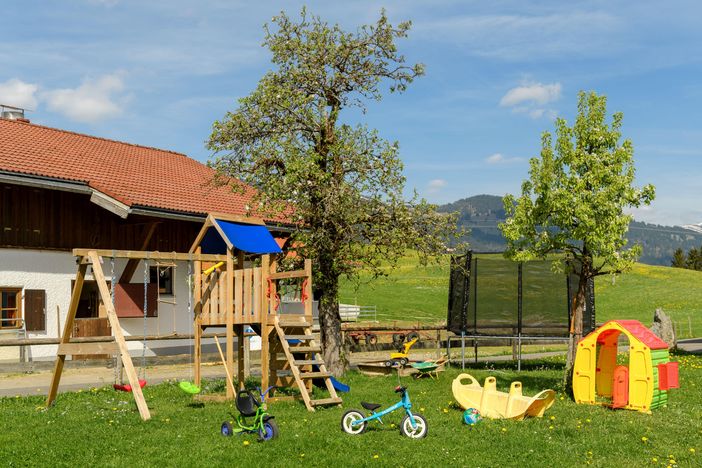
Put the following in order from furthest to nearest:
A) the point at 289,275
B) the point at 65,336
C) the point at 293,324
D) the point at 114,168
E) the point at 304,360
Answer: the point at 114,168 < the point at 293,324 < the point at 304,360 < the point at 289,275 < the point at 65,336

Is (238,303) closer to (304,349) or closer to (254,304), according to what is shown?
(254,304)

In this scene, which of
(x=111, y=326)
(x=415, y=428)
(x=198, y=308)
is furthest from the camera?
(x=198, y=308)

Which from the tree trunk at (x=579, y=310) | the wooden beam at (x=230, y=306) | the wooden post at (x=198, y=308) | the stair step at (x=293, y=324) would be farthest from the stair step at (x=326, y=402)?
the tree trunk at (x=579, y=310)

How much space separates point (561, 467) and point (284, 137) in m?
11.3

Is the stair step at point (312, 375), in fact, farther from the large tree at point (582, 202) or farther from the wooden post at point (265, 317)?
the large tree at point (582, 202)

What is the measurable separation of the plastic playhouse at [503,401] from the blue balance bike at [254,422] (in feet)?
12.6

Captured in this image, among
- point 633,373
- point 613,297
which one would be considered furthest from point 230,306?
point 613,297

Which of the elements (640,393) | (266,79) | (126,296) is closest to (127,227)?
(126,296)

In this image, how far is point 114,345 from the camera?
13703mm

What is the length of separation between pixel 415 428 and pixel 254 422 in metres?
2.34

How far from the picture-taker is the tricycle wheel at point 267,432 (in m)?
10.7

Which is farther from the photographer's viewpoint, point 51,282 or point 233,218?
point 51,282

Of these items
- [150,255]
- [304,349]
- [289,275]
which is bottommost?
[304,349]

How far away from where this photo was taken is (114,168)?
28.0 meters
